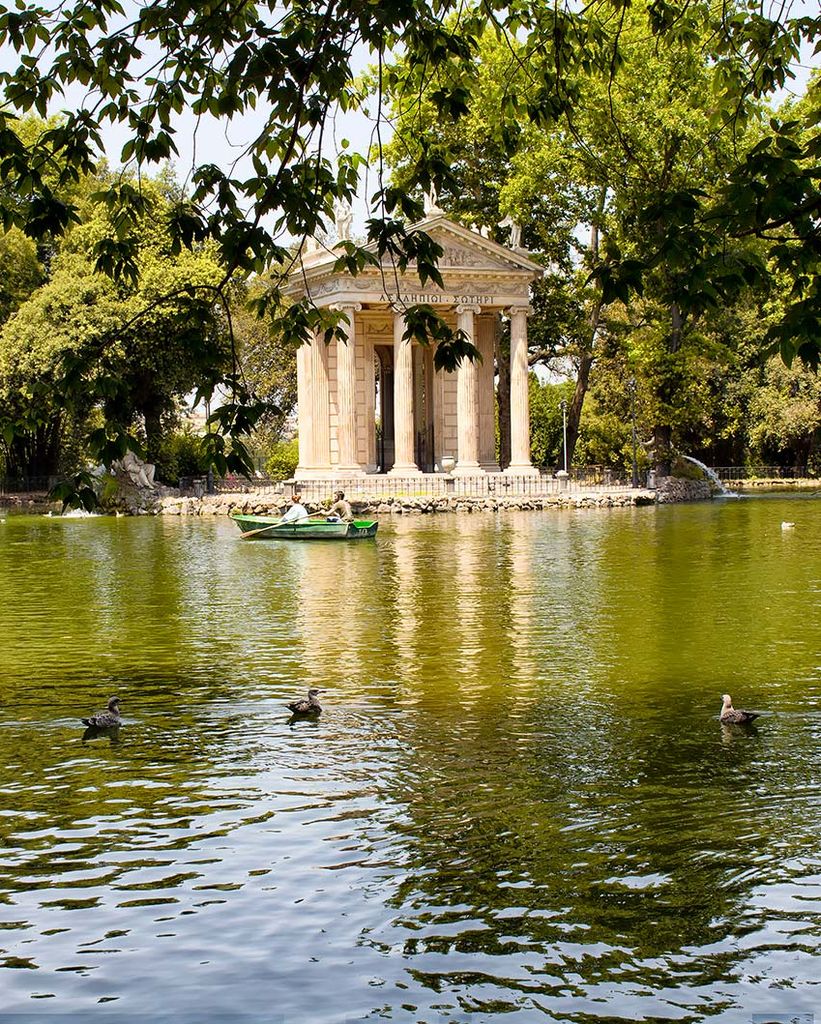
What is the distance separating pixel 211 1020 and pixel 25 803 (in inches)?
159

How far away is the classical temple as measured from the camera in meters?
57.4

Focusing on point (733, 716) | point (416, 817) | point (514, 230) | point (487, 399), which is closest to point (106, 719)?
point (416, 817)

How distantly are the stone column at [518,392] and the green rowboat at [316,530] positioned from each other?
2370cm

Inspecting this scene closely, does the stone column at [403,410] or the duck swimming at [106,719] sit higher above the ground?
the stone column at [403,410]

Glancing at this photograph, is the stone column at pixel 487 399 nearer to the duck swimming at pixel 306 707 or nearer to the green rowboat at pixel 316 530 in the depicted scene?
the green rowboat at pixel 316 530

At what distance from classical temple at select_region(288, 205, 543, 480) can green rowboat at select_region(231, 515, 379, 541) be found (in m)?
19.1

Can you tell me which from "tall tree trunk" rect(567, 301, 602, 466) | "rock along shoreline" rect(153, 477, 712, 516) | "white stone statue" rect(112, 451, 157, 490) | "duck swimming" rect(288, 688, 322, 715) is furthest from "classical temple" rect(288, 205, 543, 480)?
"duck swimming" rect(288, 688, 322, 715)

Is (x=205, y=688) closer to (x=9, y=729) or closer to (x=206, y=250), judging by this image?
(x=9, y=729)

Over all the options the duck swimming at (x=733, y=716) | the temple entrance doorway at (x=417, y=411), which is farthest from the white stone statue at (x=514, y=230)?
the duck swimming at (x=733, y=716)

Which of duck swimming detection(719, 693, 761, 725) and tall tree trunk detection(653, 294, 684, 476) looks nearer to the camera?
duck swimming detection(719, 693, 761, 725)

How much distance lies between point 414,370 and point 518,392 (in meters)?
5.74

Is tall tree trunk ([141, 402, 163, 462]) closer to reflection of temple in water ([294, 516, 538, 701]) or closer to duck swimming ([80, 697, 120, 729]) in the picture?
reflection of temple in water ([294, 516, 538, 701])

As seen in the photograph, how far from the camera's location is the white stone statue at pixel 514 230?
5925 centimetres

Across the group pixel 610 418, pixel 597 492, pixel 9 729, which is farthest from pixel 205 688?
pixel 610 418
